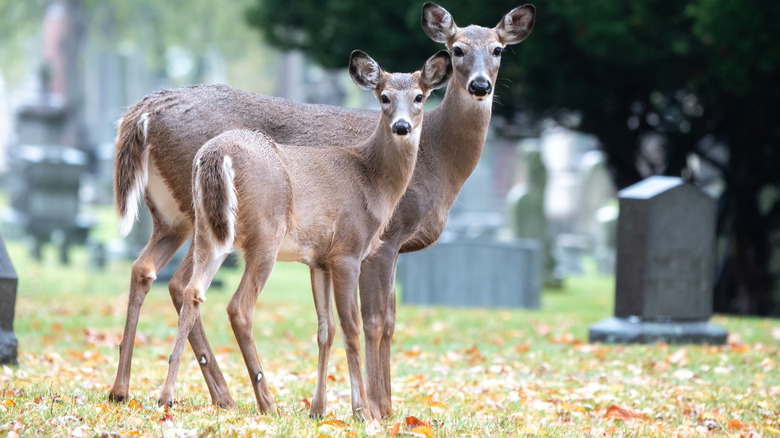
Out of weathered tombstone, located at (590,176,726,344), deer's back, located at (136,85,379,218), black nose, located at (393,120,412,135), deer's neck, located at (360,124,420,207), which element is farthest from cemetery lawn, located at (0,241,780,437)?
black nose, located at (393,120,412,135)

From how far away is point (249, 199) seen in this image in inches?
207

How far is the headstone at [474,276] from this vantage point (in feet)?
55.6

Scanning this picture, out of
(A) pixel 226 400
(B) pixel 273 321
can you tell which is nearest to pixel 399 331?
(B) pixel 273 321

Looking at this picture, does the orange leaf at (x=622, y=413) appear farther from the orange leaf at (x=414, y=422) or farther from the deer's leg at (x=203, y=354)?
the deer's leg at (x=203, y=354)

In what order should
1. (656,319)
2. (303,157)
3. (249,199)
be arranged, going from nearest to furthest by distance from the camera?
(249,199) < (303,157) < (656,319)

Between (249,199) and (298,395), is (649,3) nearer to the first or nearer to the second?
(298,395)

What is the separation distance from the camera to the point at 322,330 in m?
5.71

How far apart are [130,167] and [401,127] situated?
187 cm

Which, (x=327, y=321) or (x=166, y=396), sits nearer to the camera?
(x=166, y=396)

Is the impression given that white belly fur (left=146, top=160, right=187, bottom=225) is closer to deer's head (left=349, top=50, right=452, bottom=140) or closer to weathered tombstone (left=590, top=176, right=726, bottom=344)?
deer's head (left=349, top=50, right=452, bottom=140)

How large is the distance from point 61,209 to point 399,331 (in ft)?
43.1

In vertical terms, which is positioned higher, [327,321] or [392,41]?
[392,41]

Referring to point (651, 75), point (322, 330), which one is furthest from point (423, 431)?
point (651, 75)

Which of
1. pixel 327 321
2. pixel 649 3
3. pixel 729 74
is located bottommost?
pixel 327 321
